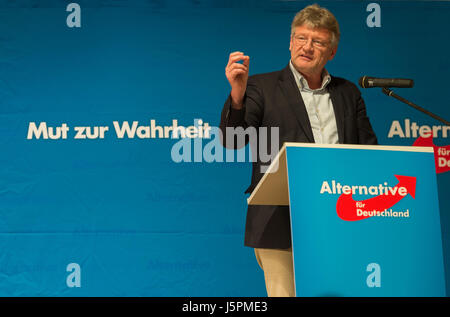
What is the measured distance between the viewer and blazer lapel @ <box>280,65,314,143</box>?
2051mm

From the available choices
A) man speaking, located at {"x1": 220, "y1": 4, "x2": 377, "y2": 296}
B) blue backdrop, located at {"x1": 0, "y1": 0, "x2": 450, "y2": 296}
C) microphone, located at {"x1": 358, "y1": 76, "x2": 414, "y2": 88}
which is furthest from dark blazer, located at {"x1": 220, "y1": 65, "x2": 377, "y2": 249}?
blue backdrop, located at {"x1": 0, "y1": 0, "x2": 450, "y2": 296}

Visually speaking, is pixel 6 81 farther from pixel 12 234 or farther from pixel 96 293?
pixel 96 293

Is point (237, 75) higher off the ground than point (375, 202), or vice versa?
point (237, 75)

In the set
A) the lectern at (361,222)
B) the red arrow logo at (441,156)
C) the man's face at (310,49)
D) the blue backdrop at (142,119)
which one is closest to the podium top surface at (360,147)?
the lectern at (361,222)

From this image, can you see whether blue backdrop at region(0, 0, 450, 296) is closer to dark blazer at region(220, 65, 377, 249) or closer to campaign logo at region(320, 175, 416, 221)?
dark blazer at region(220, 65, 377, 249)

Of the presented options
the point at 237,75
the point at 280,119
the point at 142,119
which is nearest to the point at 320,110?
the point at 280,119

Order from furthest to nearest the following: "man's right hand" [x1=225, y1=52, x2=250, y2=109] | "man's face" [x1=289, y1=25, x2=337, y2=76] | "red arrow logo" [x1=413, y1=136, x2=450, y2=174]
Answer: "red arrow logo" [x1=413, y1=136, x2=450, y2=174]
"man's face" [x1=289, y1=25, x2=337, y2=76]
"man's right hand" [x1=225, y1=52, x2=250, y2=109]

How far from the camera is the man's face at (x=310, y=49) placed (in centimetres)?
221

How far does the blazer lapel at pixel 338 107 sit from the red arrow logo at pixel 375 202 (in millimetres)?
524

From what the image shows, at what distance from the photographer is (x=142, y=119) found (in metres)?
3.39

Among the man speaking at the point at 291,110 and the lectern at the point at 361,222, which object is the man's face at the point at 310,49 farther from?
the lectern at the point at 361,222

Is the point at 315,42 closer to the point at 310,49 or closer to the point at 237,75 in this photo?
the point at 310,49

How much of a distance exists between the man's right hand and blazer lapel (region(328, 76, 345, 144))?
0.43 metres

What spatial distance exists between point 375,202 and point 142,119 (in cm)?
212
